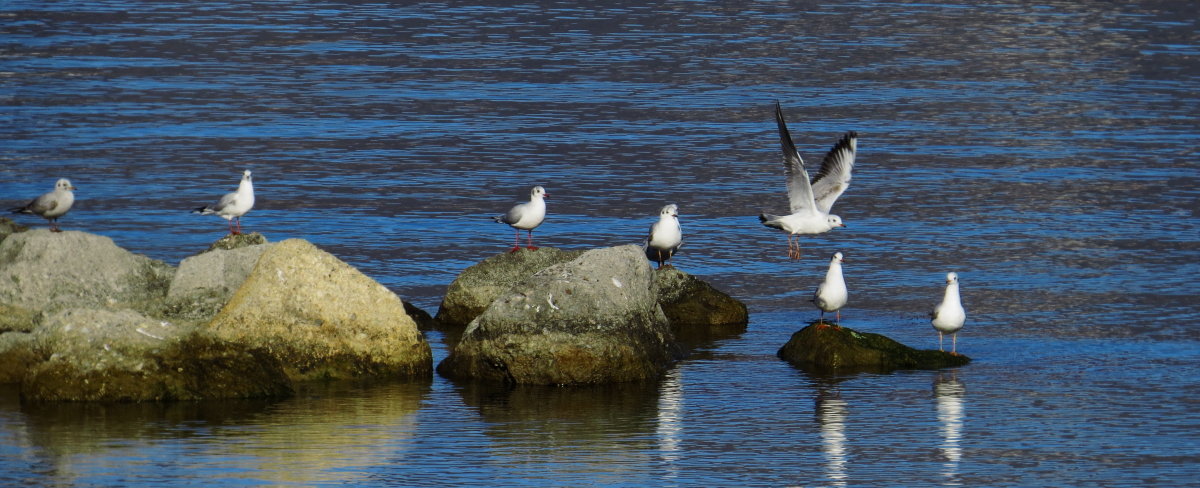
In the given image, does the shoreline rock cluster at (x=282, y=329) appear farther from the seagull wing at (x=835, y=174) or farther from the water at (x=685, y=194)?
the seagull wing at (x=835, y=174)

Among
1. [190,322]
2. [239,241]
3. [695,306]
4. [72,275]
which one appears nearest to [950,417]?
[695,306]

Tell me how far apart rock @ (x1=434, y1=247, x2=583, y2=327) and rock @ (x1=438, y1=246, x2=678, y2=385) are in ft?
7.04

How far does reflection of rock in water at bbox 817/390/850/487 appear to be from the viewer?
14102mm

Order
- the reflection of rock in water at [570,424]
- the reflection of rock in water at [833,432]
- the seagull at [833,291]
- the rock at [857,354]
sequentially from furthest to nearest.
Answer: the seagull at [833,291] < the rock at [857,354] < the reflection of rock in water at [570,424] < the reflection of rock in water at [833,432]

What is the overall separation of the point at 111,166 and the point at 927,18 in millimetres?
30272

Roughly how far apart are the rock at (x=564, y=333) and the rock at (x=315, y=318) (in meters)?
0.71

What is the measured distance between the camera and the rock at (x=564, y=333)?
16.8m

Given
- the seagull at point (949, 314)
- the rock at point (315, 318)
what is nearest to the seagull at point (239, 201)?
the rock at point (315, 318)

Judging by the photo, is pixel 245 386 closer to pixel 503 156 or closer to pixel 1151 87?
pixel 503 156

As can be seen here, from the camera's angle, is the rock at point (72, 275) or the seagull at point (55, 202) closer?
the rock at point (72, 275)

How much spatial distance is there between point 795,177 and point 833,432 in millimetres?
7669

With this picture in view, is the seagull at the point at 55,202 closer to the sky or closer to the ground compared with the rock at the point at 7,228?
closer to the sky

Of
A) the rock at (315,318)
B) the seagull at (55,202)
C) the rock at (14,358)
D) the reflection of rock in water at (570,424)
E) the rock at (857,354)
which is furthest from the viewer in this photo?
the seagull at (55,202)

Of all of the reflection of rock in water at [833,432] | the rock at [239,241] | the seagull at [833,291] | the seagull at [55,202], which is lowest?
the reflection of rock in water at [833,432]
